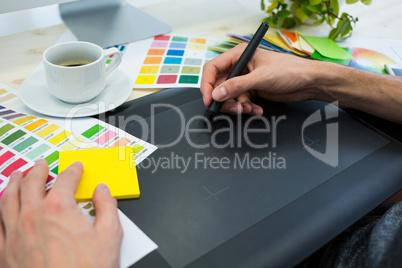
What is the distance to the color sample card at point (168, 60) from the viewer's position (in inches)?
29.9

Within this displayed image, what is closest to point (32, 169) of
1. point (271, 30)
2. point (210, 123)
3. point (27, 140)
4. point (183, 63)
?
point (27, 140)

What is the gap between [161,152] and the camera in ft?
1.92

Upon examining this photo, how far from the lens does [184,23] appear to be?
984 mm

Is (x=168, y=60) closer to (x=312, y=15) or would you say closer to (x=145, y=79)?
(x=145, y=79)

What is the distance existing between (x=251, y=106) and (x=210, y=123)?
0.09m

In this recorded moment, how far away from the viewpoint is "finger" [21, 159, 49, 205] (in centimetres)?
47

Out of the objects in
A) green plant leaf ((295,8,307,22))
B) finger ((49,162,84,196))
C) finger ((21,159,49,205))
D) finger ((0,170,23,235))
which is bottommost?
finger ((0,170,23,235))

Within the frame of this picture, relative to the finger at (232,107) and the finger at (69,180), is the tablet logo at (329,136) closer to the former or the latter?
the finger at (232,107)

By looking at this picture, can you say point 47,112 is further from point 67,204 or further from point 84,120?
point 67,204

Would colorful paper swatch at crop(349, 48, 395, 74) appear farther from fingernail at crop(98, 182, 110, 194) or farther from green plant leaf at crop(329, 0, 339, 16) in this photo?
fingernail at crop(98, 182, 110, 194)

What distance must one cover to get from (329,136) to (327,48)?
36 cm

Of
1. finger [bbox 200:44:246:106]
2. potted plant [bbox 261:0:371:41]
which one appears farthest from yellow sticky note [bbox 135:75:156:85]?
potted plant [bbox 261:0:371:41]

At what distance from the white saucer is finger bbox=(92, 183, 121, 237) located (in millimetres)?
198

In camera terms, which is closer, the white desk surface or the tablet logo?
the tablet logo
